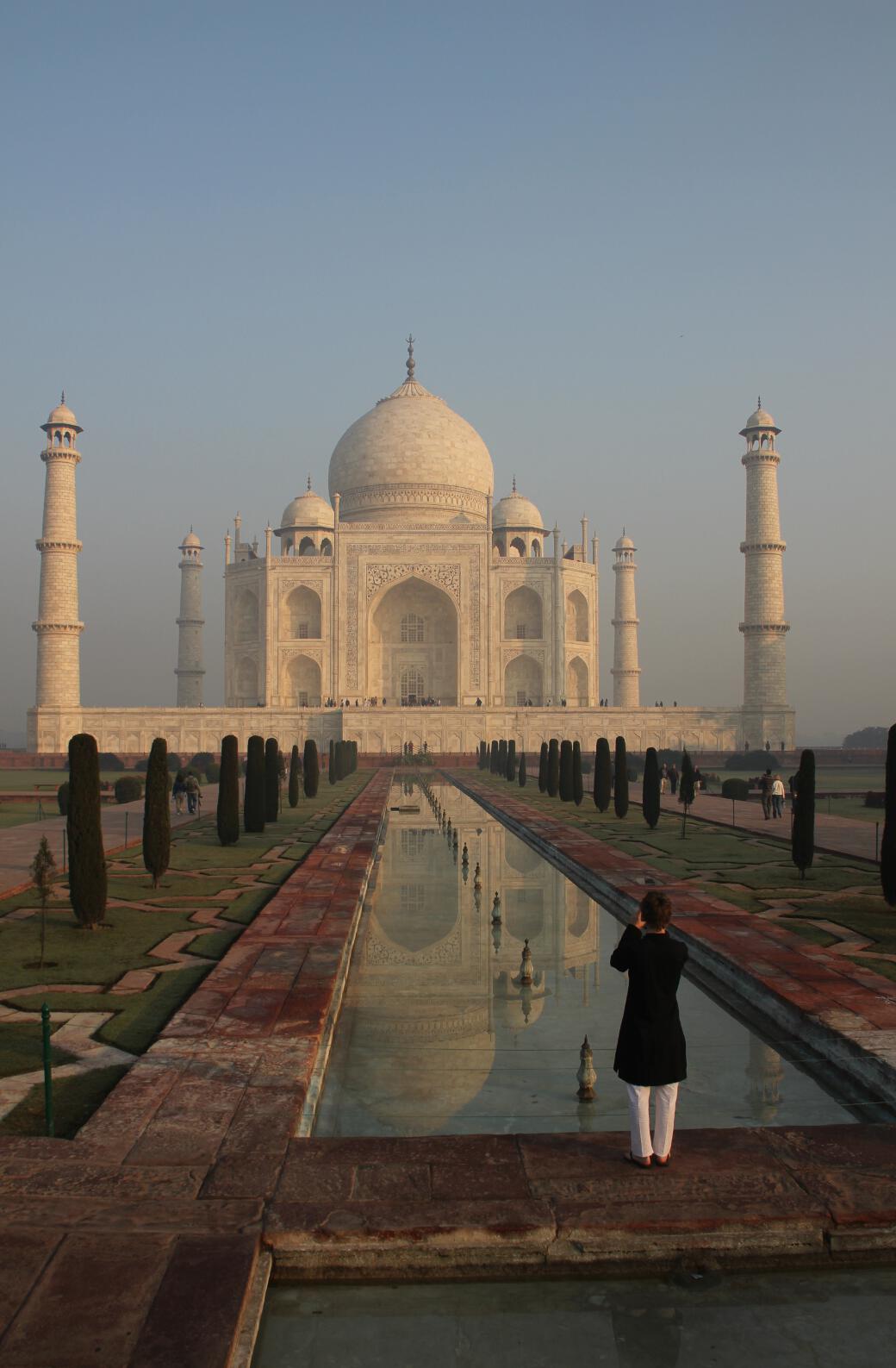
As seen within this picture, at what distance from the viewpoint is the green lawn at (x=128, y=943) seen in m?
4.48

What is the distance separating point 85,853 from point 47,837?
6.55 m

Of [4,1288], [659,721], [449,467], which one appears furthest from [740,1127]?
[449,467]

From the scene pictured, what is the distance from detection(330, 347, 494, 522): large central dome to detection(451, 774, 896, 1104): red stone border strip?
108ft

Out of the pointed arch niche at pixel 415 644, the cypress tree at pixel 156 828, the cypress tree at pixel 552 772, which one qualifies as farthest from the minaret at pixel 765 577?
the cypress tree at pixel 156 828

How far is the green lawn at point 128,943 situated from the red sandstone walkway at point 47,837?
48cm

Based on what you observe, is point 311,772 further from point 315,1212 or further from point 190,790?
point 315,1212

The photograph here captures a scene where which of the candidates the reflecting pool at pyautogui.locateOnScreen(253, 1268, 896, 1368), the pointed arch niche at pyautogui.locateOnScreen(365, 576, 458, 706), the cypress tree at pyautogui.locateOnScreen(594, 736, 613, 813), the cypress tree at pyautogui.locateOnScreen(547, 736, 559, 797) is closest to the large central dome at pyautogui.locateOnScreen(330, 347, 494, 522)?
the pointed arch niche at pyautogui.locateOnScreen(365, 576, 458, 706)

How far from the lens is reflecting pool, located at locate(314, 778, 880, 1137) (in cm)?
414

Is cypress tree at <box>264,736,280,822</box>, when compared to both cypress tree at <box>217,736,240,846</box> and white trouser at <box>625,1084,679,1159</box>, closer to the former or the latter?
cypress tree at <box>217,736,240,846</box>

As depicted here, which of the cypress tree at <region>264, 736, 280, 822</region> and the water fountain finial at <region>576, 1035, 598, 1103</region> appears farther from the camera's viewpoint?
the cypress tree at <region>264, 736, 280, 822</region>

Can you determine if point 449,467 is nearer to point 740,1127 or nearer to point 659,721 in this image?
point 659,721

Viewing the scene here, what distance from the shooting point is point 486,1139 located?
358 cm

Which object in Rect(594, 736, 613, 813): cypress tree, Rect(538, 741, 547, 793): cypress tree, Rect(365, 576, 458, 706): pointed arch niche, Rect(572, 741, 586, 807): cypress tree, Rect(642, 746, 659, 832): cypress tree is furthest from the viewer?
Rect(365, 576, 458, 706): pointed arch niche

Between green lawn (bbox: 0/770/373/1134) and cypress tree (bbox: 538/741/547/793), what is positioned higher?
cypress tree (bbox: 538/741/547/793)
